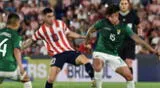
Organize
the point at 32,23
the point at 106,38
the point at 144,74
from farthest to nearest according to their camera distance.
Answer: the point at 32,23
the point at 144,74
the point at 106,38

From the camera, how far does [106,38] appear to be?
569 inches

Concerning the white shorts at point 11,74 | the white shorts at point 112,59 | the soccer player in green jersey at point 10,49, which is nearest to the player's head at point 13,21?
the soccer player in green jersey at point 10,49

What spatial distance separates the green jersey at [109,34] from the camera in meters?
14.3

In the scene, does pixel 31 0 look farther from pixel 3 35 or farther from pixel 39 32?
pixel 3 35

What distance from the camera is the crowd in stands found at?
24516 mm

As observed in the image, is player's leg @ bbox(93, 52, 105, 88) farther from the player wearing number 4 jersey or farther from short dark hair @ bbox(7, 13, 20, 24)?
short dark hair @ bbox(7, 13, 20, 24)

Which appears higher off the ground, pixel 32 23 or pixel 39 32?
pixel 32 23

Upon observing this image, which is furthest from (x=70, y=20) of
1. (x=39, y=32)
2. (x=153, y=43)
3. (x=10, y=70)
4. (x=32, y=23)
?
(x=10, y=70)

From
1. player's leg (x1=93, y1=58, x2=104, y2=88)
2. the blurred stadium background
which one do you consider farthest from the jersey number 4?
the blurred stadium background

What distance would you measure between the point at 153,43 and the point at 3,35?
11.6 meters

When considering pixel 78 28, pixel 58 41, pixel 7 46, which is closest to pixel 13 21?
pixel 7 46

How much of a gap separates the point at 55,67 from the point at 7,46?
5.57ft

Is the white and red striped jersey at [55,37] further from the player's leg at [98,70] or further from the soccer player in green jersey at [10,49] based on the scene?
the soccer player in green jersey at [10,49]

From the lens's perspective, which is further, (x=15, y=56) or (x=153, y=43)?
(x=153, y=43)
